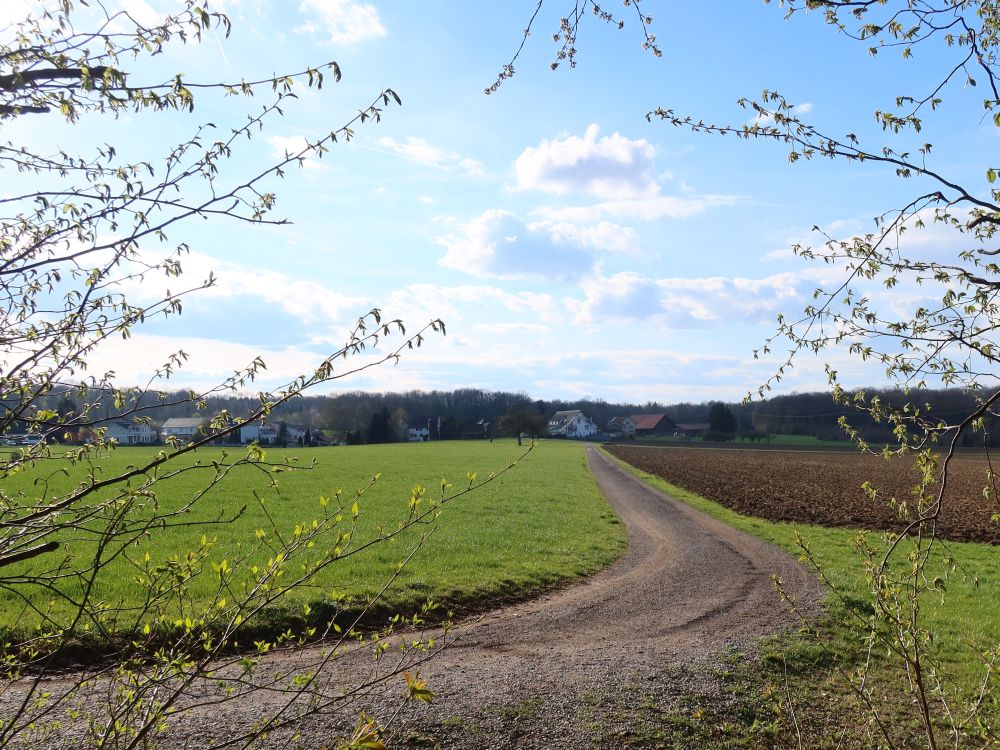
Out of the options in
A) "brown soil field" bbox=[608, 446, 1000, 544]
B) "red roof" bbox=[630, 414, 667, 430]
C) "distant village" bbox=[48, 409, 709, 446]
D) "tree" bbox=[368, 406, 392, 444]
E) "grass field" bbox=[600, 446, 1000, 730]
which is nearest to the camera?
"grass field" bbox=[600, 446, 1000, 730]

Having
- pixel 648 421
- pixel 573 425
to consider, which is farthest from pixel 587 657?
pixel 648 421

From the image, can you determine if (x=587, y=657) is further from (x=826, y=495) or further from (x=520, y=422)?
(x=520, y=422)

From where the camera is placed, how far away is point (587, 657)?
858 centimetres

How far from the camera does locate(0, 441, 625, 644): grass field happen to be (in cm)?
1020

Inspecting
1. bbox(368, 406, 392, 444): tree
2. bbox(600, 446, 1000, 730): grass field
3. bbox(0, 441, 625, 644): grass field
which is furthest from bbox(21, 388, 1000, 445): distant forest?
bbox(600, 446, 1000, 730): grass field

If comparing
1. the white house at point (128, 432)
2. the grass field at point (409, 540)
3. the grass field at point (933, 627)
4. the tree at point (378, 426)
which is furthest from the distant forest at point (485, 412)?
the white house at point (128, 432)

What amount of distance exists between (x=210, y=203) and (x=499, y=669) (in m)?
6.76

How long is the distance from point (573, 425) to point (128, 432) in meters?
145

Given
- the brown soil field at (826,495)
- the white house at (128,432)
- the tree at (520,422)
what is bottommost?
the brown soil field at (826,495)

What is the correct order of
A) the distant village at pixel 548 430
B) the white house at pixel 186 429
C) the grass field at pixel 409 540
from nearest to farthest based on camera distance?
the white house at pixel 186 429 < the grass field at pixel 409 540 < the distant village at pixel 548 430

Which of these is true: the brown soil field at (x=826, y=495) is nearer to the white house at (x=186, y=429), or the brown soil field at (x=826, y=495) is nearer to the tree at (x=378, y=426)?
the white house at (x=186, y=429)

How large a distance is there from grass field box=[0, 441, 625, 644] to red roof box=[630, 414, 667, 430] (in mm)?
113166

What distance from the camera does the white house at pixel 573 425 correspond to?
143188 millimetres

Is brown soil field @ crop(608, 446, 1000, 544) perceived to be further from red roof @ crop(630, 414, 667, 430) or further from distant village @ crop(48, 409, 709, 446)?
red roof @ crop(630, 414, 667, 430)
